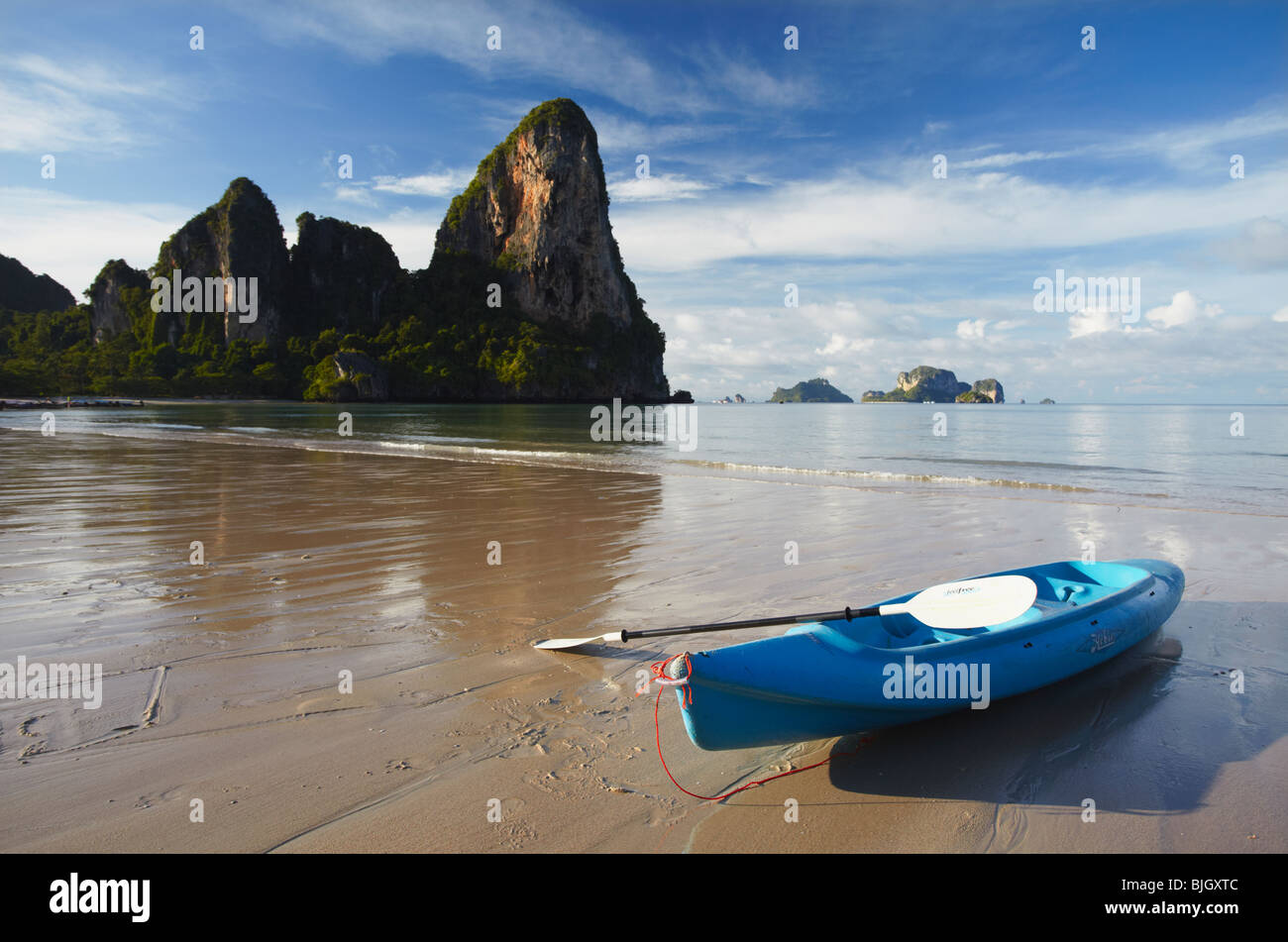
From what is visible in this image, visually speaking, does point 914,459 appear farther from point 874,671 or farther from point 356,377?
point 356,377

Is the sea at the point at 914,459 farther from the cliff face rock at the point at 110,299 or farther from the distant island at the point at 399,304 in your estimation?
the cliff face rock at the point at 110,299

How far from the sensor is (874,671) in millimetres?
3508

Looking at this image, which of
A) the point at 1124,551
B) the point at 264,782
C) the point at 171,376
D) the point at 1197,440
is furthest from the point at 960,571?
the point at 171,376

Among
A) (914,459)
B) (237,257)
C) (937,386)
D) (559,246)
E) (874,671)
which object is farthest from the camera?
(937,386)

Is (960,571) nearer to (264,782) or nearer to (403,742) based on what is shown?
(403,742)

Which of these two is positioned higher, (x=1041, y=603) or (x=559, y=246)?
(x=559, y=246)

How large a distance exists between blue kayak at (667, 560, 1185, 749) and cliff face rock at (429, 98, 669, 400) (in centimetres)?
10823

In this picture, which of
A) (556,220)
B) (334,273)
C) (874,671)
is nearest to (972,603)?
(874,671)

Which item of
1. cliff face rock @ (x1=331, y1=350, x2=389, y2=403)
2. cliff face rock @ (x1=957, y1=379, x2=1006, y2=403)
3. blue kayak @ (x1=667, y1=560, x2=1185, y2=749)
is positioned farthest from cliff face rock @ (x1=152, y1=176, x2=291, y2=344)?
cliff face rock @ (x1=957, y1=379, x2=1006, y2=403)

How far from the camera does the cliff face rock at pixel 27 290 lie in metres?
152

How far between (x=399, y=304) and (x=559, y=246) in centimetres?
3031

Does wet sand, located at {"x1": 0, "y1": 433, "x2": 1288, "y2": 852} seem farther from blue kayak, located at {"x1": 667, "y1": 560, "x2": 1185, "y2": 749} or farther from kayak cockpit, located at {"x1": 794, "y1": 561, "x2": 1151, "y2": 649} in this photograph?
kayak cockpit, located at {"x1": 794, "y1": 561, "x2": 1151, "y2": 649}

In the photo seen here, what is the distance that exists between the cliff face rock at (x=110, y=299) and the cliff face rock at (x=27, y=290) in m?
47.0

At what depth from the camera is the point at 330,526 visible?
9.80 m
